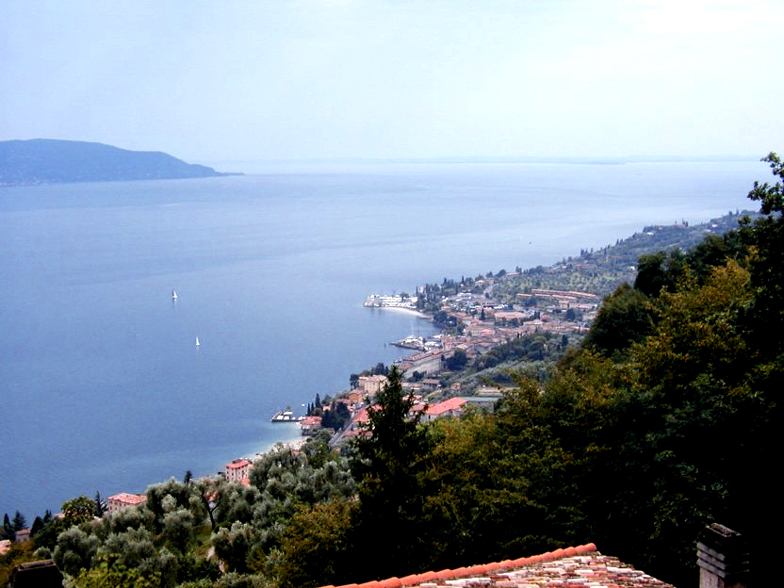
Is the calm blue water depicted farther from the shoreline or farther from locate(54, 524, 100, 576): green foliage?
locate(54, 524, 100, 576): green foliage

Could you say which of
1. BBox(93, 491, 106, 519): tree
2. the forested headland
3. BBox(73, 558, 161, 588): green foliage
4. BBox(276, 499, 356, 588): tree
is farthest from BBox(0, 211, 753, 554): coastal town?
the forested headland

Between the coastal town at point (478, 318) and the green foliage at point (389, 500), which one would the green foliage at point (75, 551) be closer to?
the green foliage at point (389, 500)

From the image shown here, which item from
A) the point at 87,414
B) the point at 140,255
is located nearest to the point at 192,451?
the point at 87,414

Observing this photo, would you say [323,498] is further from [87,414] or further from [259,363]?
[259,363]

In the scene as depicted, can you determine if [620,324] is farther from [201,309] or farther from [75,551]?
[201,309]

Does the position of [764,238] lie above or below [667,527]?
above
